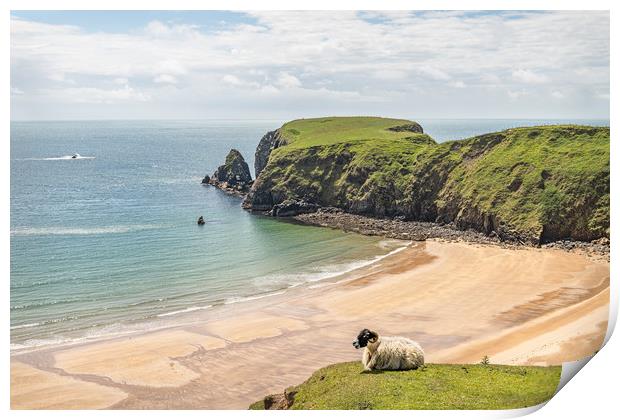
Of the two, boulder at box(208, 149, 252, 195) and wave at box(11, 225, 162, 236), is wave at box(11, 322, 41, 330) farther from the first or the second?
boulder at box(208, 149, 252, 195)

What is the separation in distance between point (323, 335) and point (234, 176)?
86630mm

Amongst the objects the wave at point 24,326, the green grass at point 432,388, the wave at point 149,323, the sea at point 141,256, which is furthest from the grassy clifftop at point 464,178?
the wave at point 24,326

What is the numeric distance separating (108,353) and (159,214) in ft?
184

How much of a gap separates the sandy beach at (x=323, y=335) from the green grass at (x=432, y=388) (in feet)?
19.6

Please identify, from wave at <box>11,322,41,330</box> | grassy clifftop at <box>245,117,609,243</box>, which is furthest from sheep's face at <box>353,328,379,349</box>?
grassy clifftop at <box>245,117,609,243</box>

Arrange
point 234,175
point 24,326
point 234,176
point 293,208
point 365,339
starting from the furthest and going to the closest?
point 234,175, point 234,176, point 293,208, point 24,326, point 365,339

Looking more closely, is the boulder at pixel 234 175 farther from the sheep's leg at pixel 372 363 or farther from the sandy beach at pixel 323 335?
the sheep's leg at pixel 372 363

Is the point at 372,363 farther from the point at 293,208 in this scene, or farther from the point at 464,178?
the point at 293,208

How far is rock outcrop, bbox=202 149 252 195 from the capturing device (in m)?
123

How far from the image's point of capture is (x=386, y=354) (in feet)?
83.5

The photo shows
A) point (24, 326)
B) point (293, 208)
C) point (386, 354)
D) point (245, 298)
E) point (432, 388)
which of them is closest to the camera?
point (432, 388)

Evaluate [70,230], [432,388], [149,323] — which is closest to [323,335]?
[149,323]

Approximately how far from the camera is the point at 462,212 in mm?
77750

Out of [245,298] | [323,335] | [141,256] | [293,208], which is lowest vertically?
[323,335]
